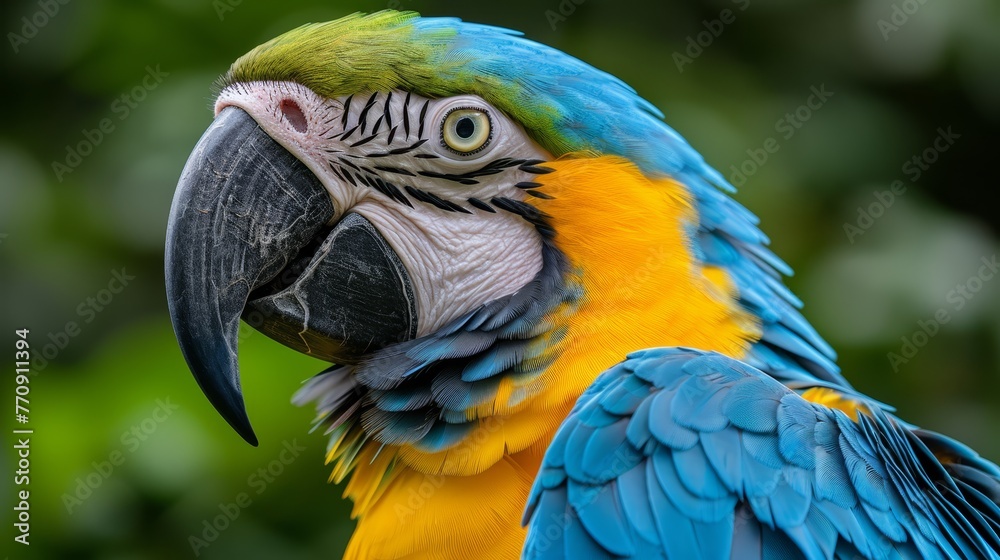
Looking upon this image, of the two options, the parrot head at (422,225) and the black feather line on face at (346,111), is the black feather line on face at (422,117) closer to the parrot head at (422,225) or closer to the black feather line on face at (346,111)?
the parrot head at (422,225)

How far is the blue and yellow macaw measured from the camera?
1.31 meters

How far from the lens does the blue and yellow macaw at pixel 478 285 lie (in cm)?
131

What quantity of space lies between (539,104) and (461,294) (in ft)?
1.10

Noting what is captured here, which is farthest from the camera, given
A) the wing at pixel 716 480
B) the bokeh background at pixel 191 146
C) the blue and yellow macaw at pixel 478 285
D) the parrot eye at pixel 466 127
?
the bokeh background at pixel 191 146

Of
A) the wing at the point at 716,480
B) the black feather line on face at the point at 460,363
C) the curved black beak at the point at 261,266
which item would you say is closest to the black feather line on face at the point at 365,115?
the curved black beak at the point at 261,266

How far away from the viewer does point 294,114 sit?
1502mm

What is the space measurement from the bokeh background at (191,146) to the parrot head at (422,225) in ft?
3.19

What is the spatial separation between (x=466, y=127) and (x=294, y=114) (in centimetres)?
28

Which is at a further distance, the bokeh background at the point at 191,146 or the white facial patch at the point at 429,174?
the bokeh background at the point at 191,146

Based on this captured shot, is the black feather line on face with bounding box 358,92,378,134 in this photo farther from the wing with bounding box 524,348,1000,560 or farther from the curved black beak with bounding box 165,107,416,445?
the wing with bounding box 524,348,1000,560

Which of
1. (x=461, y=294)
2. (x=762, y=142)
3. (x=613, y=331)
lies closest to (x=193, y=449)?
(x=461, y=294)

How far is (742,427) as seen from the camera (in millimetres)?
1203

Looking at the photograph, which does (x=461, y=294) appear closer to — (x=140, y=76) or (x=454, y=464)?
(x=454, y=464)

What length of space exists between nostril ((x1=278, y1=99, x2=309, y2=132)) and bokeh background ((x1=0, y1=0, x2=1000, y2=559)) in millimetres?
1045
